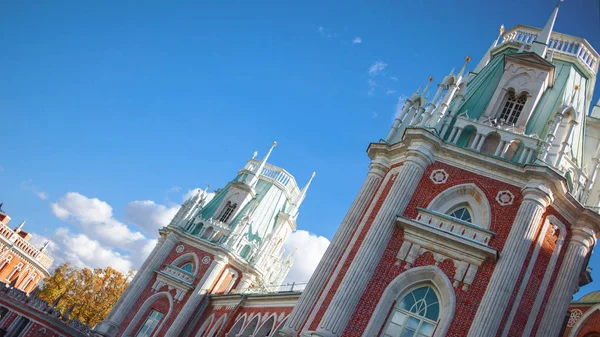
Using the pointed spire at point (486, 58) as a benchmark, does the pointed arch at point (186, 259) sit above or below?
below

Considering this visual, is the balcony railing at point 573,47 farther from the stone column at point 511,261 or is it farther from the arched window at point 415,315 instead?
the arched window at point 415,315

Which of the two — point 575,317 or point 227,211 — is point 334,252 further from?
point 227,211

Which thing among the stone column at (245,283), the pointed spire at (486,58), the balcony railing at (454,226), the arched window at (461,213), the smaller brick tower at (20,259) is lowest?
the smaller brick tower at (20,259)

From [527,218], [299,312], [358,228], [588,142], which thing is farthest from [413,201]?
[588,142]

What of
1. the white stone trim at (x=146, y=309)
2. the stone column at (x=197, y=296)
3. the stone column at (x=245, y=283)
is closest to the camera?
the stone column at (x=197, y=296)

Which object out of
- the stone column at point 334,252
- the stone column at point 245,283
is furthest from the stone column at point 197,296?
the stone column at point 334,252

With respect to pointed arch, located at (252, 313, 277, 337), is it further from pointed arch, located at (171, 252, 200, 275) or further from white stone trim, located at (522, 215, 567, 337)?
white stone trim, located at (522, 215, 567, 337)

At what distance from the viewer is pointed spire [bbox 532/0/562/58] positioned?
23881 mm

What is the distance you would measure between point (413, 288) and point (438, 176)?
421cm

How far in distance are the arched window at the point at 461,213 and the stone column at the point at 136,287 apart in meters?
26.3

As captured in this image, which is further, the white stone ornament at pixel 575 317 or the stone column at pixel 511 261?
the white stone ornament at pixel 575 317

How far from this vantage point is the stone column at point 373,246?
711 inches

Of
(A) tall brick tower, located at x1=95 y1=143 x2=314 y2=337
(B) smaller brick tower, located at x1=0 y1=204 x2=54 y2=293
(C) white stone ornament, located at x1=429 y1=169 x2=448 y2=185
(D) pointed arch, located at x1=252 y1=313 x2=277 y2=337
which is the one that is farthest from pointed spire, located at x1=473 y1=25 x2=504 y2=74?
(B) smaller brick tower, located at x1=0 y1=204 x2=54 y2=293

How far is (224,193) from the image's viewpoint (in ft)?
153
